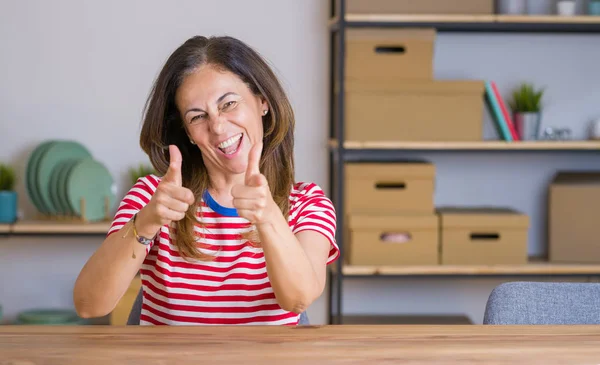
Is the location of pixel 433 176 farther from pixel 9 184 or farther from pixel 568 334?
pixel 568 334

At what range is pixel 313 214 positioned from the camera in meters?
1.61

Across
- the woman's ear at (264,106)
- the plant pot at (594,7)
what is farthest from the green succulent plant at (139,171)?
the plant pot at (594,7)

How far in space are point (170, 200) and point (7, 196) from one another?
2.15 m

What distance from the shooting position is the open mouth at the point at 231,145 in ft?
4.99

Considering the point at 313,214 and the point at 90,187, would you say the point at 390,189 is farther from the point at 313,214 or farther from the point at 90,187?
the point at 313,214

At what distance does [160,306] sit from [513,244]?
6.33 feet

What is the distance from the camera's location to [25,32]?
3.37m

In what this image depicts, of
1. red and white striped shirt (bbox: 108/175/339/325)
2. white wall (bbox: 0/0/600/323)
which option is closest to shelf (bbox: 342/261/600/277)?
white wall (bbox: 0/0/600/323)

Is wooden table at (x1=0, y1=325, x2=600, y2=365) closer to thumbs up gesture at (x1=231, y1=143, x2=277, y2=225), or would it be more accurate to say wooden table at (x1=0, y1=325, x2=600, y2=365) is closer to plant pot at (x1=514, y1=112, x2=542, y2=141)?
thumbs up gesture at (x1=231, y1=143, x2=277, y2=225)

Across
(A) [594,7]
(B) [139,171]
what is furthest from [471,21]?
(B) [139,171]

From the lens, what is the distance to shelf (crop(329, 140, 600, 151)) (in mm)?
3094

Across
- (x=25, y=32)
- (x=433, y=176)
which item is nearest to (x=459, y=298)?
(x=433, y=176)

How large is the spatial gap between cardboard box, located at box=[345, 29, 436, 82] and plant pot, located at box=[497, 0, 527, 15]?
309 millimetres

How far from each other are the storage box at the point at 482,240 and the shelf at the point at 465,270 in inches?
1.4
